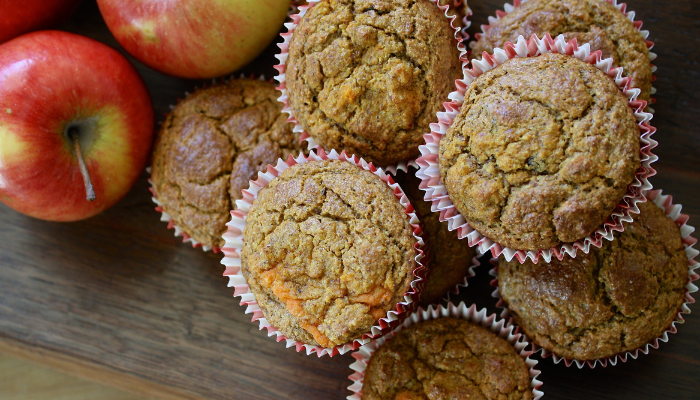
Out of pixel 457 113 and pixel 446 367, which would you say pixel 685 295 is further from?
pixel 457 113

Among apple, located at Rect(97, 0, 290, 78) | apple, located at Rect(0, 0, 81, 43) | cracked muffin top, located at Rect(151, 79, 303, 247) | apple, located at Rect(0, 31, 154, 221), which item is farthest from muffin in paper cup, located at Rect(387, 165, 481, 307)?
apple, located at Rect(0, 0, 81, 43)

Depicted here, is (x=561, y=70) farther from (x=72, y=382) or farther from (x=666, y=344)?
(x=72, y=382)

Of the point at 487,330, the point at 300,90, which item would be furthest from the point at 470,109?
the point at 487,330

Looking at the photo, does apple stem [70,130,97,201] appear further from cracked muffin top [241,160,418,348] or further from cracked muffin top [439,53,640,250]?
cracked muffin top [439,53,640,250]

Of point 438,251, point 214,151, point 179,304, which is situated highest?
point 214,151

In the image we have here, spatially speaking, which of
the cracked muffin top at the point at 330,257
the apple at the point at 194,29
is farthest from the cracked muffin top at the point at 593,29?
the apple at the point at 194,29

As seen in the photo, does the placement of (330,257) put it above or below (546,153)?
below

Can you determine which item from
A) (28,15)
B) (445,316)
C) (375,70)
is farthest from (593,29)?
(28,15)
